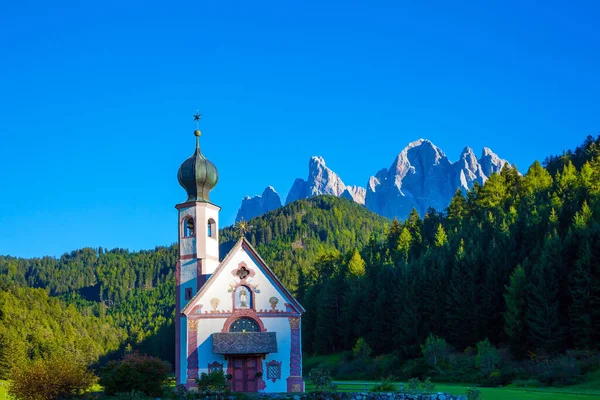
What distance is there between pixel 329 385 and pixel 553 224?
35.6m

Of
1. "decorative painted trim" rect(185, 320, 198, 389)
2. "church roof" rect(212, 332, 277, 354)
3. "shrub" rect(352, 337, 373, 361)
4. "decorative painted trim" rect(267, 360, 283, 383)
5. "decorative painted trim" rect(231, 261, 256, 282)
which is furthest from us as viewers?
"shrub" rect(352, 337, 373, 361)

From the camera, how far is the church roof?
132 ft

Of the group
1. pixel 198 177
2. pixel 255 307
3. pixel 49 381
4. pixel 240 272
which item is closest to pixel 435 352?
pixel 255 307

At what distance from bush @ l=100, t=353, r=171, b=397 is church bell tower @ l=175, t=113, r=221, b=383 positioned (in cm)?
575

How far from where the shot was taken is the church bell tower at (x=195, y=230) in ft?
143

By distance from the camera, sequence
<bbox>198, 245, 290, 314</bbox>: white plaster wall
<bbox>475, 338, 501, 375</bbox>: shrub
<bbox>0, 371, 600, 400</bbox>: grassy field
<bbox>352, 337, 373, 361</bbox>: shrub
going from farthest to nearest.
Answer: <bbox>352, 337, 373, 361</bbox>: shrub → <bbox>475, 338, 501, 375</bbox>: shrub → <bbox>198, 245, 290, 314</bbox>: white plaster wall → <bbox>0, 371, 600, 400</bbox>: grassy field

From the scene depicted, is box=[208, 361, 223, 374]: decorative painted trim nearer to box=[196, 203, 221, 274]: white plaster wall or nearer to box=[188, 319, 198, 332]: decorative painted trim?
box=[188, 319, 198, 332]: decorative painted trim

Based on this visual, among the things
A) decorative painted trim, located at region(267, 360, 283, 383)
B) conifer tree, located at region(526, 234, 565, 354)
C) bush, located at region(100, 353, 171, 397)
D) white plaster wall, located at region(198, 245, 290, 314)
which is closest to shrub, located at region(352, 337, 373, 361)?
conifer tree, located at region(526, 234, 565, 354)

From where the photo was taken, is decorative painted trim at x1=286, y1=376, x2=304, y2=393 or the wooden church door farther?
the wooden church door

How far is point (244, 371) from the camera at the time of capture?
40938 millimetres

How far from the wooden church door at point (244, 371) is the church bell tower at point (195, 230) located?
379 cm

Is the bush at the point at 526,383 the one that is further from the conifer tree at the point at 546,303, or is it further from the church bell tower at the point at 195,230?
the church bell tower at the point at 195,230

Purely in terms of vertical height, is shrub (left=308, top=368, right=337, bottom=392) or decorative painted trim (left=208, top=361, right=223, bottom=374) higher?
decorative painted trim (left=208, top=361, right=223, bottom=374)

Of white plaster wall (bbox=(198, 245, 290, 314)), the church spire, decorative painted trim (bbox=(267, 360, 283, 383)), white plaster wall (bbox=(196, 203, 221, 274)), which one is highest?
the church spire
